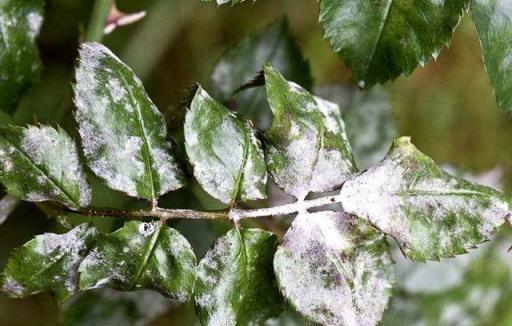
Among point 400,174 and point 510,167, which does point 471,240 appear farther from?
point 510,167

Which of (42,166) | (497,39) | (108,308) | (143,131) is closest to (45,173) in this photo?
(42,166)

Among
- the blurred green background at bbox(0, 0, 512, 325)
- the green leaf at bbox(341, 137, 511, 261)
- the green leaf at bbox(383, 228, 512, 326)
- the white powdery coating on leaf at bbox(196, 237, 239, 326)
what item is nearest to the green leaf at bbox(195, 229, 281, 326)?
the white powdery coating on leaf at bbox(196, 237, 239, 326)

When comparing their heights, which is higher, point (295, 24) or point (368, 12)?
point (368, 12)

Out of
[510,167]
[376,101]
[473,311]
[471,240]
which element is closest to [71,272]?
→ [471,240]

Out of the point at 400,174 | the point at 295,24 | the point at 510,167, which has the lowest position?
the point at 510,167

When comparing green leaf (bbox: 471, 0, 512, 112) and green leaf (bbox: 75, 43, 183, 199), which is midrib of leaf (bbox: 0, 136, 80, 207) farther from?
green leaf (bbox: 471, 0, 512, 112)

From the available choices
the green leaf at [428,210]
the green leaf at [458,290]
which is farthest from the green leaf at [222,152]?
the green leaf at [458,290]
